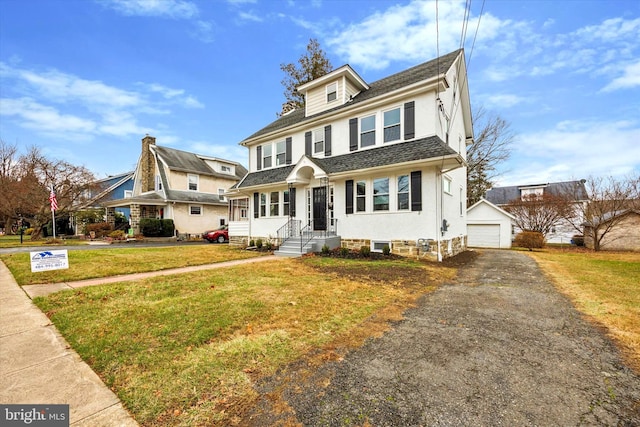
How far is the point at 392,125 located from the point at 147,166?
23859mm

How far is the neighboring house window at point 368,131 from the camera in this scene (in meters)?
12.0

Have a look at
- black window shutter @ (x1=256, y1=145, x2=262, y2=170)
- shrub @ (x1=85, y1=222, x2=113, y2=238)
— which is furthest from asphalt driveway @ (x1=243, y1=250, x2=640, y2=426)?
shrub @ (x1=85, y1=222, x2=113, y2=238)

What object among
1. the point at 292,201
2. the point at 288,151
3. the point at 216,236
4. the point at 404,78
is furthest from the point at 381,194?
the point at 216,236

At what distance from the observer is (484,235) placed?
2077 centimetres

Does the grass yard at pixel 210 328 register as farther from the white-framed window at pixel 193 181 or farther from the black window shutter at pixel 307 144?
the white-framed window at pixel 193 181

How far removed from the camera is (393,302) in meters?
5.06

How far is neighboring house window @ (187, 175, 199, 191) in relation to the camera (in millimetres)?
25328

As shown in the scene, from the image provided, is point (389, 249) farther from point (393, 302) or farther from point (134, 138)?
point (134, 138)

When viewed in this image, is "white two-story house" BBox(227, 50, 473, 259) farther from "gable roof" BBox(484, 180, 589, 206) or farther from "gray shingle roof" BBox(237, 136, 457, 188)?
"gable roof" BBox(484, 180, 589, 206)

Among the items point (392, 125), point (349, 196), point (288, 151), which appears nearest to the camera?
point (392, 125)

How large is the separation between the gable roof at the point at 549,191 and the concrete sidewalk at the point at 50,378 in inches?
1178

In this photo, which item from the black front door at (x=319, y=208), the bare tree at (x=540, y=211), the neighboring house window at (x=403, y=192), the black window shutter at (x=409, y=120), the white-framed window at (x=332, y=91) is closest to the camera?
the neighboring house window at (x=403, y=192)

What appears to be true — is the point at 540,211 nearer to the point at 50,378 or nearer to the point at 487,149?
the point at 487,149

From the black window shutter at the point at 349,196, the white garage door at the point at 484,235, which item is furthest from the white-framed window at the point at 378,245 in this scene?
the white garage door at the point at 484,235
